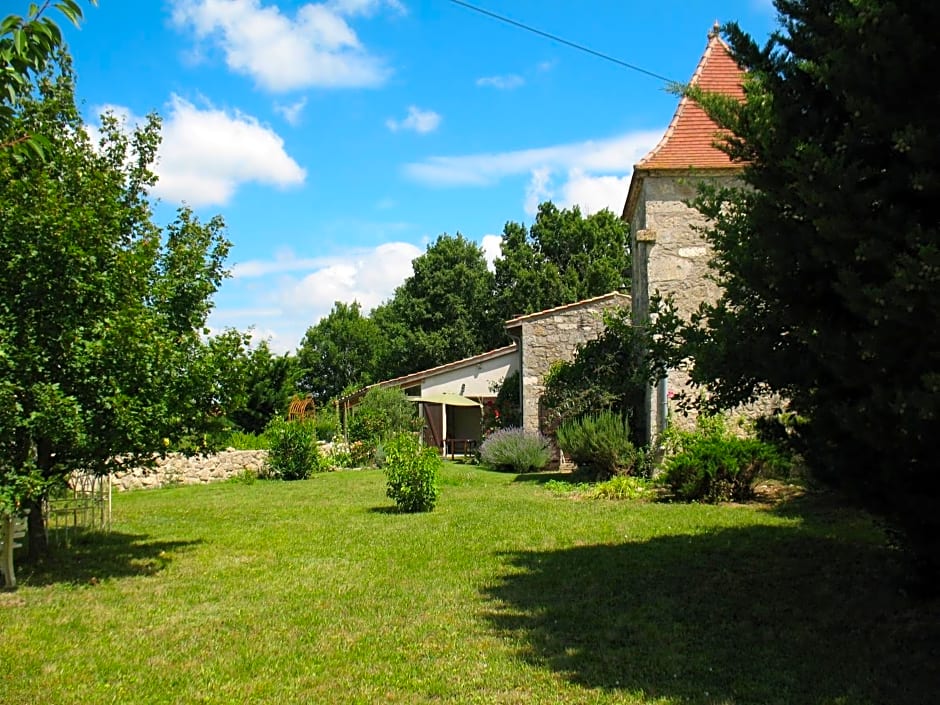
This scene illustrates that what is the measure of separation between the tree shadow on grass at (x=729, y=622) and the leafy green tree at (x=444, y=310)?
3557 centimetres

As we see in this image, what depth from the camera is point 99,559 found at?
29.5ft

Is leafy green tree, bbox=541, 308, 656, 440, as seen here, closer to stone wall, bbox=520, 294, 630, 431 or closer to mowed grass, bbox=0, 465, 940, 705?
stone wall, bbox=520, 294, 630, 431

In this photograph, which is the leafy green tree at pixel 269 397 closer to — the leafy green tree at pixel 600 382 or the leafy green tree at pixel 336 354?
the leafy green tree at pixel 600 382

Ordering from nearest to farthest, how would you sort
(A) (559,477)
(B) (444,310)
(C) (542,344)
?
(A) (559,477) < (C) (542,344) < (B) (444,310)

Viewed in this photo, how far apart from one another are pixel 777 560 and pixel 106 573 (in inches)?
271

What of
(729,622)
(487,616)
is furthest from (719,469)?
(487,616)

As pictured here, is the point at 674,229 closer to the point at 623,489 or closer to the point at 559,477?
the point at 623,489

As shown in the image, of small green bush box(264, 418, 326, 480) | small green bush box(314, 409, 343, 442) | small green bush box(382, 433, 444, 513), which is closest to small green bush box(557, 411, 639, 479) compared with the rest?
small green bush box(382, 433, 444, 513)

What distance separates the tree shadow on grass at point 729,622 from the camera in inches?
180

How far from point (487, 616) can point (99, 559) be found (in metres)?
5.29

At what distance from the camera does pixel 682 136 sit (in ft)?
49.6

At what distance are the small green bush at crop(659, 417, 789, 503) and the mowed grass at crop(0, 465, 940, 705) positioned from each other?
3.16 ft

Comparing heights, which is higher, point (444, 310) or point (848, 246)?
point (444, 310)

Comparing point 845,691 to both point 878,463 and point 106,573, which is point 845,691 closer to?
point 878,463
